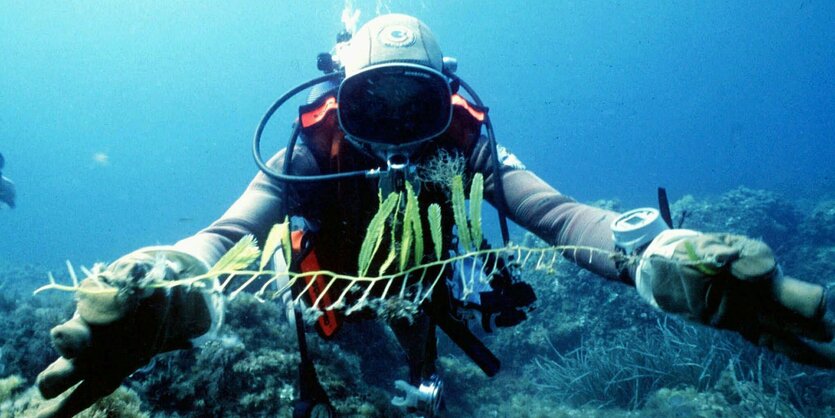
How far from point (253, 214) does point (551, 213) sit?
68.1 inches

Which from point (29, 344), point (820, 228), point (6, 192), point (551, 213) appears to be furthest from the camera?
point (6, 192)

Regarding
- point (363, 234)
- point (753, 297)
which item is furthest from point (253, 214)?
point (753, 297)

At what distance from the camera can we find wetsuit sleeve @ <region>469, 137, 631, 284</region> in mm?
1808

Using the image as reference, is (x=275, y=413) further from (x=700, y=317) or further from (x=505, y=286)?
(x=700, y=317)

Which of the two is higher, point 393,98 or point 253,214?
point 393,98

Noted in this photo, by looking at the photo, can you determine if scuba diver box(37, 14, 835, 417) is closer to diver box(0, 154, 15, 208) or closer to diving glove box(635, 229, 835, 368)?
diving glove box(635, 229, 835, 368)

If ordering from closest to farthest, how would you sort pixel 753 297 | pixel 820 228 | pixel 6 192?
pixel 753 297, pixel 820 228, pixel 6 192

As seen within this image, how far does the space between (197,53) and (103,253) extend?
80.6 meters

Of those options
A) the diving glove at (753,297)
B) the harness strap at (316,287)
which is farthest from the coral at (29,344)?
the diving glove at (753,297)

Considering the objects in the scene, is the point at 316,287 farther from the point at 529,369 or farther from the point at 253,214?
the point at 529,369

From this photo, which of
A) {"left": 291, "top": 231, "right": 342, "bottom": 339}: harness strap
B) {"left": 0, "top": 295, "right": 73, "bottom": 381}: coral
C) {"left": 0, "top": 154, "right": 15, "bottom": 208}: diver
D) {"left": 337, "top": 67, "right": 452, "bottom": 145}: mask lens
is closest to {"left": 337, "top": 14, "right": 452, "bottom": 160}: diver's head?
{"left": 337, "top": 67, "right": 452, "bottom": 145}: mask lens

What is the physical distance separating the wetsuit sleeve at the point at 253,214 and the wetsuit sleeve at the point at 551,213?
128 cm

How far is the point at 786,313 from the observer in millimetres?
1008

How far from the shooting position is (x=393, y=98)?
2.69m
